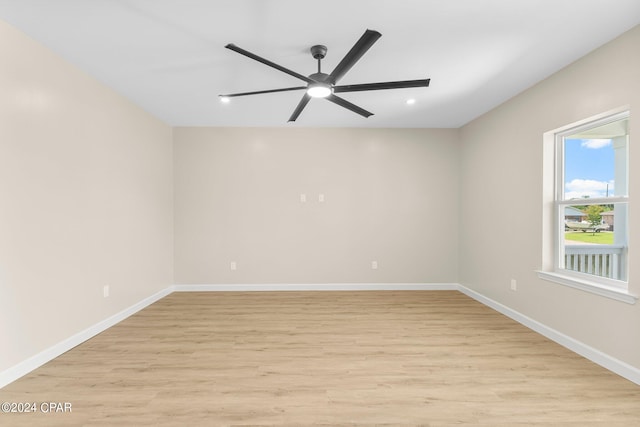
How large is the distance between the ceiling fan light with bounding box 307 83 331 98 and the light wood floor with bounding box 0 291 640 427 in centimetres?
210

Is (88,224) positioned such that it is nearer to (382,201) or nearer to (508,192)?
(382,201)

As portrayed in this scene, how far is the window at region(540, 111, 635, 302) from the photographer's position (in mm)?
2561

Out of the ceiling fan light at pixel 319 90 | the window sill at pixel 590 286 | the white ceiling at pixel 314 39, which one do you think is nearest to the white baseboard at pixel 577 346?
the window sill at pixel 590 286

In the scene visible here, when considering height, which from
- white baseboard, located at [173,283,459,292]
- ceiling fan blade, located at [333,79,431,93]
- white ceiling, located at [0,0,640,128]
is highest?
white ceiling, located at [0,0,640,128]

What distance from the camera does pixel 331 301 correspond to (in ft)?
14.1

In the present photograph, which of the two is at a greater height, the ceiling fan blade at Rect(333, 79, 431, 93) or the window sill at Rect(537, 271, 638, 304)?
the ceiling fan blade at Rect(333, 79, 431, 93)

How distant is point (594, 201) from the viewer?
274 centimetres

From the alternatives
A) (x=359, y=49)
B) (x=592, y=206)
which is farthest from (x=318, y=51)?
(x=592, y=206)

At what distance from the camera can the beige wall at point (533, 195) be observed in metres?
2.28

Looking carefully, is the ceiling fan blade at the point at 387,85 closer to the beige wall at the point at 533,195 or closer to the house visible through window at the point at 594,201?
the beige wall at the point at 533,195

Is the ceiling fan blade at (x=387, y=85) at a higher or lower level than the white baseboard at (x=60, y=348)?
higher

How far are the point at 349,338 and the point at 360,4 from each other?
2675 mm

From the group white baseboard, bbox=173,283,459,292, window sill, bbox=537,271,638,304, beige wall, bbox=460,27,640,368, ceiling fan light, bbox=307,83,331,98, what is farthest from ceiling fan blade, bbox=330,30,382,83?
white baseboard, bbox=173,283,459,292

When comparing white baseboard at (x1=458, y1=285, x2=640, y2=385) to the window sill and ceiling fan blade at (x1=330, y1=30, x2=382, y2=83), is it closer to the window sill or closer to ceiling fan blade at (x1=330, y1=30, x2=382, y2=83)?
the window sill
